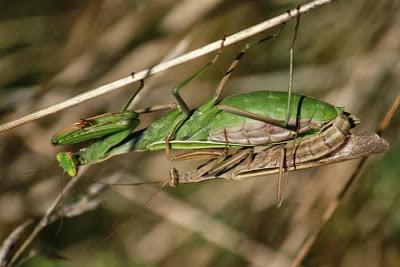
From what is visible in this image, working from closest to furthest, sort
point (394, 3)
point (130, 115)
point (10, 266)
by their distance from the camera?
point (130, 115), point (10, 266), point (394, 3)

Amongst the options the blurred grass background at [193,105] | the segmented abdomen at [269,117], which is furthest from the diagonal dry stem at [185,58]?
the blurred grass background at [193,105]

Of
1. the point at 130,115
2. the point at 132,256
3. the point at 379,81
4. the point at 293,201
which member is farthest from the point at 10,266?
the point at 379,81

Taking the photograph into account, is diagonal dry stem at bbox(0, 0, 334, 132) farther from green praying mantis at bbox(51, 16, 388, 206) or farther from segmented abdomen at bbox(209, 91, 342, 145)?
segmented abdomen at bbox(209, 91, 342, 145)

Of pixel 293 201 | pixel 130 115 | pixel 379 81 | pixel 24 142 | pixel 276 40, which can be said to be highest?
pixel 130 115

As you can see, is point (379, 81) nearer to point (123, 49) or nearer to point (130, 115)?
point (123, 49)

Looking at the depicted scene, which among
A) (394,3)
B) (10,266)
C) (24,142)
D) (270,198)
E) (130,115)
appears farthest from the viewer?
(270,198)
